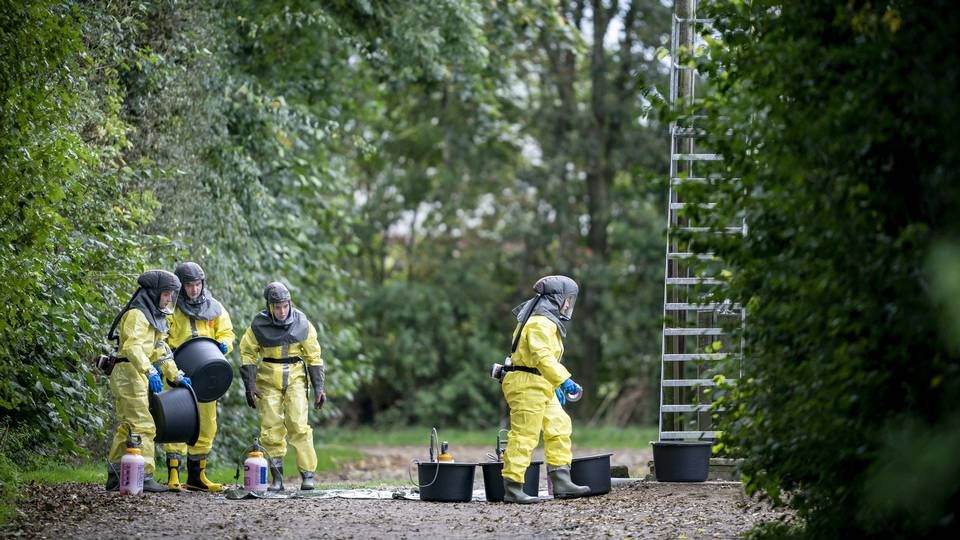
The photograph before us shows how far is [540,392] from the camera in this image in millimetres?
10680

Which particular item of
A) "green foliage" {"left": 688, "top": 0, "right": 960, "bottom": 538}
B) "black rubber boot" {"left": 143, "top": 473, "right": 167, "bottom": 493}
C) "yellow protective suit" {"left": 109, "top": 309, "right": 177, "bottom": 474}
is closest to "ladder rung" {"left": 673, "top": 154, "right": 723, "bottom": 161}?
"green foliage" {"left": 688, "top": 0, "right": 960, "bottom": 538}

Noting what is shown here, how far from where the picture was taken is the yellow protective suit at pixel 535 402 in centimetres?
1054

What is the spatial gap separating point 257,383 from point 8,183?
289 cm

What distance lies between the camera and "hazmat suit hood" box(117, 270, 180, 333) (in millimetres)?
11164

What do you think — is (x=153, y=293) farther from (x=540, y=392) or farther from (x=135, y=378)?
(x=540, y=392)

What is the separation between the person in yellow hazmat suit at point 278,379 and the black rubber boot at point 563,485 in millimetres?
2203

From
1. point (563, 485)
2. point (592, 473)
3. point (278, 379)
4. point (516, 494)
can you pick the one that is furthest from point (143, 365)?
point (592, 473)

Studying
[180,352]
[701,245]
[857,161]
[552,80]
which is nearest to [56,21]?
[180,352]

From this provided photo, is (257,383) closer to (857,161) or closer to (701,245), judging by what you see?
(701,245)

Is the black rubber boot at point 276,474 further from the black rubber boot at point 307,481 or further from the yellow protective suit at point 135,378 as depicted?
the yellow protective suit at point 135,378

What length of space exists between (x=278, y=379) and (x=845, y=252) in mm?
6640

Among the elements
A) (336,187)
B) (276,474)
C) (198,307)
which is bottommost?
(276,474)

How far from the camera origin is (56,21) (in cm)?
1013

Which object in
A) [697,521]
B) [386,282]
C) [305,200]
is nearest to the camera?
[697,521]
